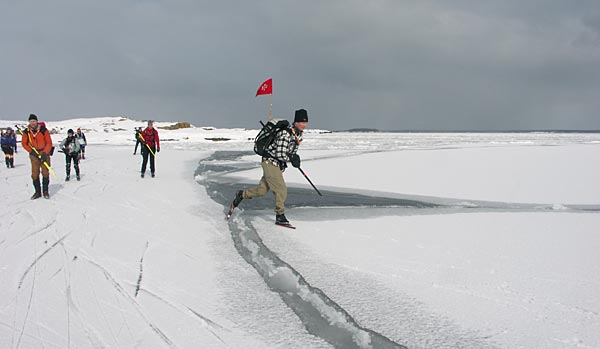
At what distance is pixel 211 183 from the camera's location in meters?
11.3

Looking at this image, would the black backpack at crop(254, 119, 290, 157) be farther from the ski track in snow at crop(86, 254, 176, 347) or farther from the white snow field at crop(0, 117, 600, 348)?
the ski track in snow at crop(86, 254, 176, 347)

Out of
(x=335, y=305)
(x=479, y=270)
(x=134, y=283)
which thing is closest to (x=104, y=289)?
(x=134, y=283)

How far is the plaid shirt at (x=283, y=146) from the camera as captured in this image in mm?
5973

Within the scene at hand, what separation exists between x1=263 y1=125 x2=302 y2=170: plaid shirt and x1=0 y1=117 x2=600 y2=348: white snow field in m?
1.10

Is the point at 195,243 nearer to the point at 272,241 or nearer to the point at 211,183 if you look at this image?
the point at 272,241

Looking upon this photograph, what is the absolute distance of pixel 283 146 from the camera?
5.98 m

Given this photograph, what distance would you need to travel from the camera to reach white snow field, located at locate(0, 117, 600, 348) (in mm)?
2812

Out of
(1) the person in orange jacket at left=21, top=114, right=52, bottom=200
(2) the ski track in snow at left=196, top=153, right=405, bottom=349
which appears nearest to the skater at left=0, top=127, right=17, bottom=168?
(1) the person in orange jacket at left=21, top=114, right=52, bottom=200

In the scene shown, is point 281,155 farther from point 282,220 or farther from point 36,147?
point 36,147

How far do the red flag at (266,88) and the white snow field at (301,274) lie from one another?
2.54 metres

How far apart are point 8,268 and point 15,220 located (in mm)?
2758

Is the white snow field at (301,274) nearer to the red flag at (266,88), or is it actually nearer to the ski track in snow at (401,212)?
the ski track in snow at (401,212)

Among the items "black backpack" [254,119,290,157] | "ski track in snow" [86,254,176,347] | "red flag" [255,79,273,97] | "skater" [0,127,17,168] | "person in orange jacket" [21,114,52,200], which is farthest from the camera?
"skater" [0,127,17,168]

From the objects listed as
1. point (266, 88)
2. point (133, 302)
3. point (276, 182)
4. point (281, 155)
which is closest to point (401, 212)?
point (276, 182)
